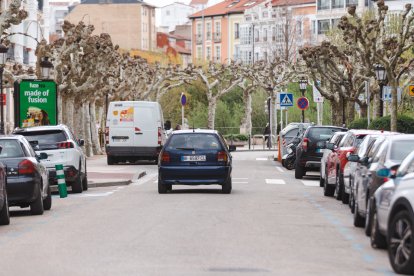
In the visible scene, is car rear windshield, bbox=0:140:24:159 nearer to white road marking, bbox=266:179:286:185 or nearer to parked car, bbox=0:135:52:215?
parked car, bbox=0:135:52:215

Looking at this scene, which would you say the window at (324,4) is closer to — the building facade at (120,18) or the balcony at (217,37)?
the balcony at (217,37)

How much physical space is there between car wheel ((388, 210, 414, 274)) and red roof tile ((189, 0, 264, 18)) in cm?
14078

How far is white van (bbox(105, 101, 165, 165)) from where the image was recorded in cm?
4825

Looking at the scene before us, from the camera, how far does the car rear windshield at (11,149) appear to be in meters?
22.3

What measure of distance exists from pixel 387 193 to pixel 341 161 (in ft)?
40.4

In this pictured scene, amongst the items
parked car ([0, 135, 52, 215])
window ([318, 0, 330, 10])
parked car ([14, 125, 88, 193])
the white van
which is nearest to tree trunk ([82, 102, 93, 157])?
the white van

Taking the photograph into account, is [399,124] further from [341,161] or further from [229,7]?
[229,7]

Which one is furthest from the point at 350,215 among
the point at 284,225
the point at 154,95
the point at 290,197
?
the point at 154,95

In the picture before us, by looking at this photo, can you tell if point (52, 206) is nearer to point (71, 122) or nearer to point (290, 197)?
point (290, 197)

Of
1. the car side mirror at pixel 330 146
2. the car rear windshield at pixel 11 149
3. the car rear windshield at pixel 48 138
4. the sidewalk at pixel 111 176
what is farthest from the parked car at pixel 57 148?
the car rear windshield at pixel 11 149

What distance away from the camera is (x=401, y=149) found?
18.3m

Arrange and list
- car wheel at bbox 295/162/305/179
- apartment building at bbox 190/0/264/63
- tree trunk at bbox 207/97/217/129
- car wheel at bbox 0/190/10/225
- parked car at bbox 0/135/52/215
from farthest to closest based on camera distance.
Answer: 1. apartment building at bbox 190/0/264/63
2. tree trunk at bbox 207/97/217/129
3. car wheel at bbox 295/162/305/179
4. parked car at bbox 0/135/52/215
5. car wheel at bbox 0/190/10/225

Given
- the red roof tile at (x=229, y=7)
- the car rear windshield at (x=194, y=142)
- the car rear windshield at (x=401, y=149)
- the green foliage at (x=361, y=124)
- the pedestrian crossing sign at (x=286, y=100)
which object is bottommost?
the green foliage at (x=361, y=124)

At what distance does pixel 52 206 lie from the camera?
83.5 ft
